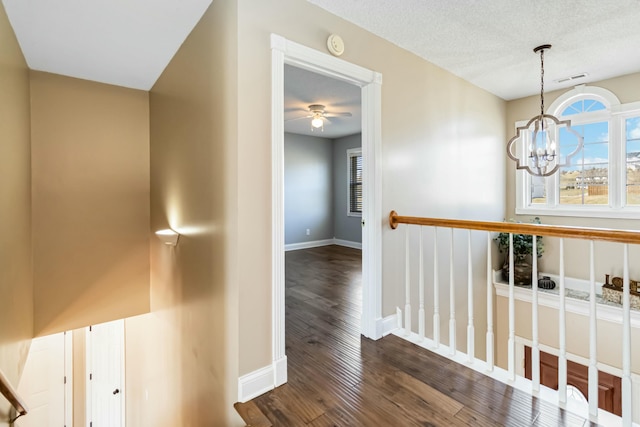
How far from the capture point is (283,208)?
6.14 ft

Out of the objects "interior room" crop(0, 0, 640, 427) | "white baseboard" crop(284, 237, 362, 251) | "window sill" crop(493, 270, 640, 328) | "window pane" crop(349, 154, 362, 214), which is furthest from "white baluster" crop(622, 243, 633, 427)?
"window pane" crop(349, 154, 362, 214)

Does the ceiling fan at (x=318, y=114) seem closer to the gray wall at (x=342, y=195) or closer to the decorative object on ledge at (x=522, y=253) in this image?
the gray wall at (x=342, y=195)

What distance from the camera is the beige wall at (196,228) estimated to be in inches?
72.8

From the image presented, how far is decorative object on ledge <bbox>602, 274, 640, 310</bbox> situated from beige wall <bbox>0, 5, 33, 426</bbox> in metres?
5.56

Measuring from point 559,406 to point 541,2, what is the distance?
2.59 metres

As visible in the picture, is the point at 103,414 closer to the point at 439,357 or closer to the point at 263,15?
the point at 439,357

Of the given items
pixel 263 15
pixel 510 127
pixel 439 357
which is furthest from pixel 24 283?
pixel 510 127

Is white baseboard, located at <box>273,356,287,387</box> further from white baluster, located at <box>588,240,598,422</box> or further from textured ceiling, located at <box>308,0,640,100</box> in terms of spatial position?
textured ceiling, located at <box>308,0,640,100</box>

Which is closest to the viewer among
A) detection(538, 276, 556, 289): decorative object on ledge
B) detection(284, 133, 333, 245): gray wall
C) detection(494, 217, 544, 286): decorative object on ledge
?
detection(538, 276, 556, 289): decorative object on ledge

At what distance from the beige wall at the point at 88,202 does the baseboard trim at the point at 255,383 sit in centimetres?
252

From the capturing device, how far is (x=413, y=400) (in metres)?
1.77

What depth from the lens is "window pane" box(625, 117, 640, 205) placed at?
11.6 ft

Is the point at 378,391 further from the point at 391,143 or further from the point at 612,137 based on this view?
the point at 612,137

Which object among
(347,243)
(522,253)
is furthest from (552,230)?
(347,243)
